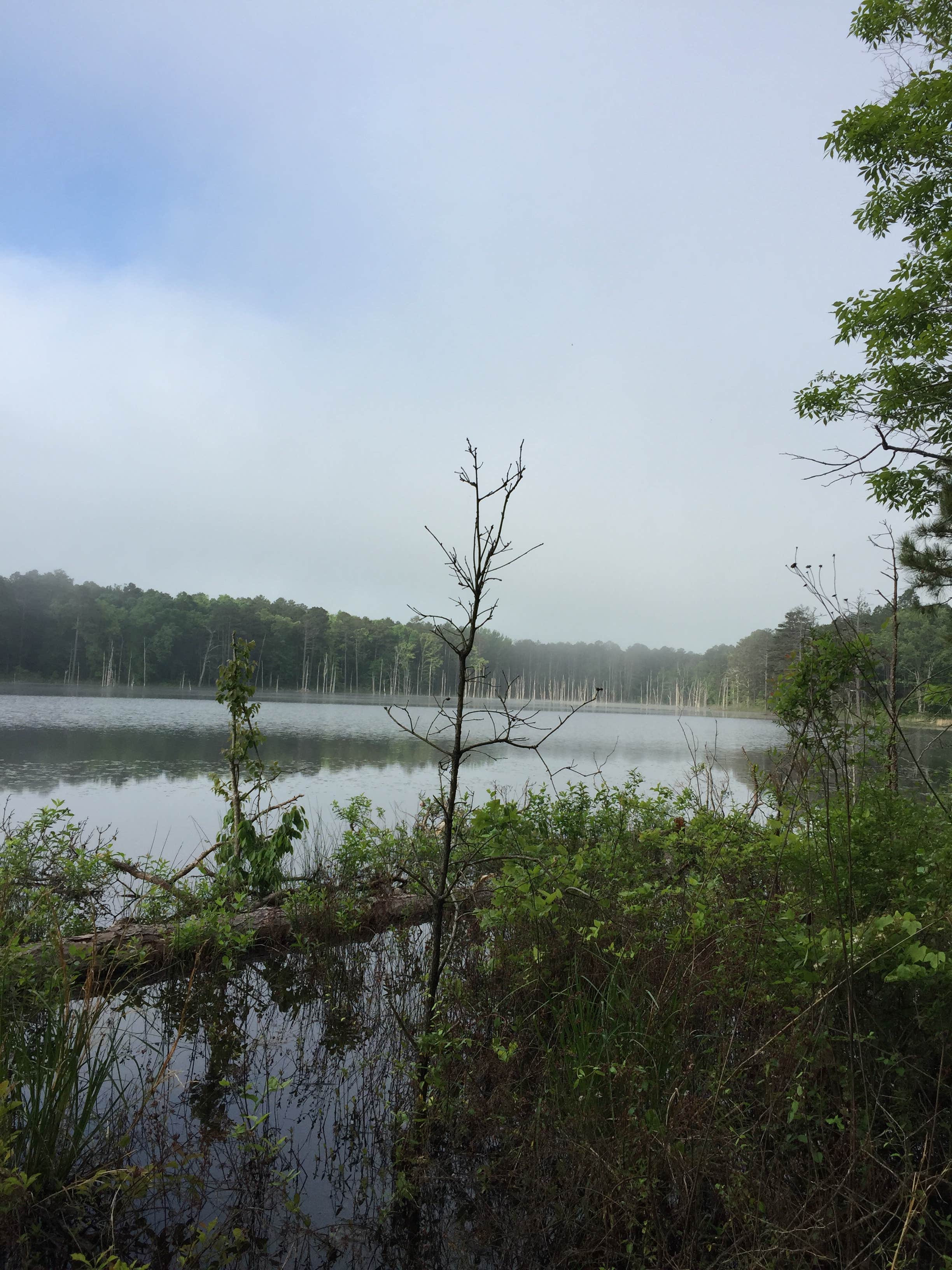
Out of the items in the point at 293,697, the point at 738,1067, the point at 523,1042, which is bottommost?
the point at 293,697

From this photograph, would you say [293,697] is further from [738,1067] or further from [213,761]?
[738,1067]

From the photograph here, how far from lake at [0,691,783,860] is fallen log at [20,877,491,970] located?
1.74 meters

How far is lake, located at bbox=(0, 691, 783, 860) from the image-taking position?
38.0ft

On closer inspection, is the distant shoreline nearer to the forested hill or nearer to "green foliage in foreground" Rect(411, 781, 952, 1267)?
the forested hill

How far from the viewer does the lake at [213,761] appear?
38.0ft

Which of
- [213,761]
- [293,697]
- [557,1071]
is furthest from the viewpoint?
[293,697]

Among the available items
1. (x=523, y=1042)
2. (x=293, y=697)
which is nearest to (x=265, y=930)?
(x=523, y=1042)

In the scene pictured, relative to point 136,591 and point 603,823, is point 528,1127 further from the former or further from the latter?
point 136,591

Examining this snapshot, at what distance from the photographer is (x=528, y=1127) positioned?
286 cm

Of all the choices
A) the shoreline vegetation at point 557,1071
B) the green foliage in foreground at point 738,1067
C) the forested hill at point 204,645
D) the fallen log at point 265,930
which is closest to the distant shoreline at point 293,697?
the forested hill at point 204,645

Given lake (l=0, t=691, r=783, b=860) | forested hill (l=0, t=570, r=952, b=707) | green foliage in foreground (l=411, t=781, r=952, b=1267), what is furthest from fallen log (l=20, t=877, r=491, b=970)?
forested hill (l=0, t=570, r=952, b=707)

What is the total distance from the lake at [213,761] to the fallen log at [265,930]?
1.74m

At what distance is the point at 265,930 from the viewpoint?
19.1ft

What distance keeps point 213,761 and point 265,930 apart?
45.6ft
